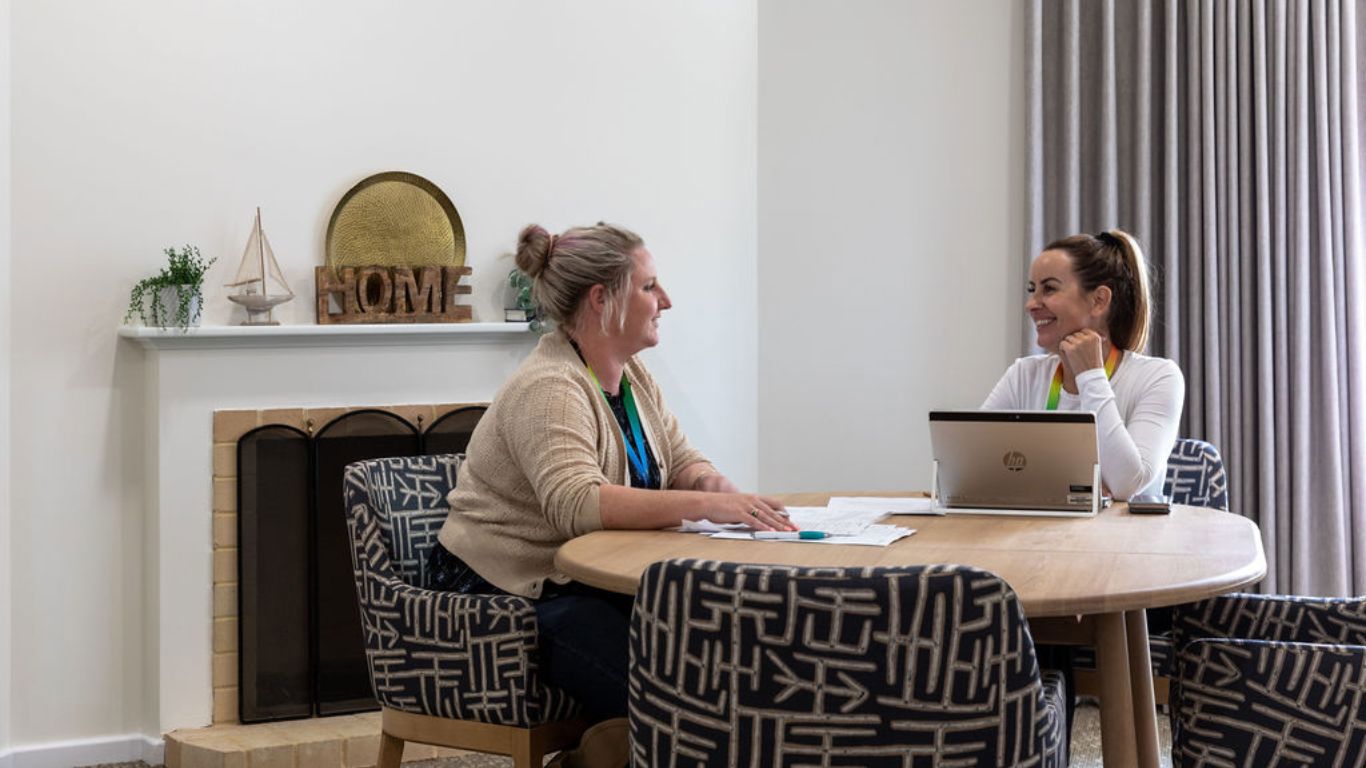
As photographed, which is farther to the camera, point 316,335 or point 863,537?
point 316,335

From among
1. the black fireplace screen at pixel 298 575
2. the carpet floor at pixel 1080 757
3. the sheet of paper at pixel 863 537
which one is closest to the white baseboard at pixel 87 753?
the carpet floor at pixel 1080 757

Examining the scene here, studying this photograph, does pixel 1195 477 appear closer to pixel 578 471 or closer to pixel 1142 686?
pixel 1142 686

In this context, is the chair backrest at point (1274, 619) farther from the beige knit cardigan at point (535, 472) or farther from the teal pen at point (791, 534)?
the beige knit cardigan at point (535, 472)

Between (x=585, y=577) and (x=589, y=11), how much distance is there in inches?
96.3

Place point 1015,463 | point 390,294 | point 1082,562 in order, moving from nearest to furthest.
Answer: point 1082,562 < point 1015,463 < point 390,294

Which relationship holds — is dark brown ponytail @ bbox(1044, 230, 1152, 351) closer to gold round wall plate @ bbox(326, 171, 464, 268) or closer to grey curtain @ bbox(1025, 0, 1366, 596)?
grey curtain @ bbox(1025, 0, 1366, 596)

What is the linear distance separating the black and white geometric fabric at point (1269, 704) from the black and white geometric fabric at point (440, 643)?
92 cm

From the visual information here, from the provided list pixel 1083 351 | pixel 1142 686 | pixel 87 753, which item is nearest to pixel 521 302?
pixel 87 753

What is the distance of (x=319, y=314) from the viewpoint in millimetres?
3656

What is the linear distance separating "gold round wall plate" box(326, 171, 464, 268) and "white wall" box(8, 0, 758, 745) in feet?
0.14

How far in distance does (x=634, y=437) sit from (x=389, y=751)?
26.2 inches

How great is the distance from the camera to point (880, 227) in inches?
172

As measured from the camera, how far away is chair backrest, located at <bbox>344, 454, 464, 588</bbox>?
8.04 ft

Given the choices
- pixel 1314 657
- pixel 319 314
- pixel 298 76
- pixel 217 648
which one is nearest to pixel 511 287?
pixel 319 314
